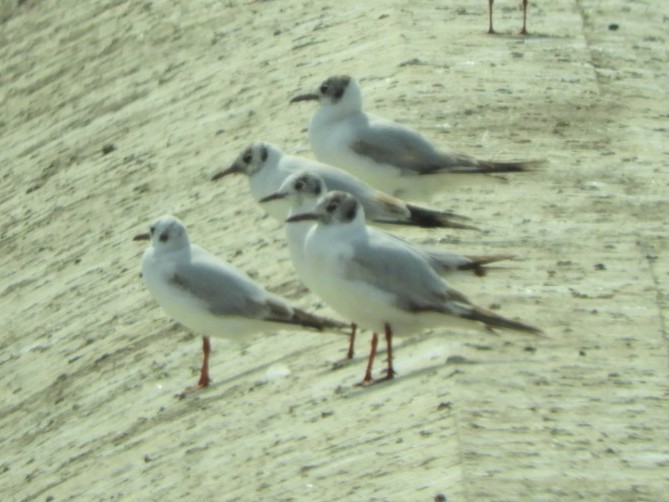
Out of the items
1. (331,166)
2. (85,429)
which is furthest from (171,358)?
(331,166)

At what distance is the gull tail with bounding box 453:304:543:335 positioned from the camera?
34.0 ft

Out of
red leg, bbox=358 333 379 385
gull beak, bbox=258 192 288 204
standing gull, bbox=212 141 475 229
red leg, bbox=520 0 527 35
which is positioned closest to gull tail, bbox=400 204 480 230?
standing gull, bbox=212 141 475 229

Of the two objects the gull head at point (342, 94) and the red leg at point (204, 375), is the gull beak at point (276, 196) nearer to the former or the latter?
the red leg at point (204, 375)

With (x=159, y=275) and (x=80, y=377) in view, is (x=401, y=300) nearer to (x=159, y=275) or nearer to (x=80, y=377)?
(x=159, y=275)

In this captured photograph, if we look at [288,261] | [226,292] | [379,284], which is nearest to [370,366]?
[379,284]

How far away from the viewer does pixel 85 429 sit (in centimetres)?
1274

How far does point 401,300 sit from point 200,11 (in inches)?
420

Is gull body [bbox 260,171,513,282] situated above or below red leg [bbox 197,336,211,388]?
above

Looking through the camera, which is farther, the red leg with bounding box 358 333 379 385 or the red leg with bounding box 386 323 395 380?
the red leg with bounding box 358 333 379 385

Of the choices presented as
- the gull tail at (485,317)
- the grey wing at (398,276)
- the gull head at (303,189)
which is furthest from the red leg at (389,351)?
the gull head at (303,189)

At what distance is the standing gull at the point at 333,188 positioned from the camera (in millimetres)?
12156

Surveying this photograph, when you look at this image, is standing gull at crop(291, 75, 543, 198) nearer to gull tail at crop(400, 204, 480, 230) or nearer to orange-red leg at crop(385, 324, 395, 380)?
gull tail at crop(400, 204, 480, 230)

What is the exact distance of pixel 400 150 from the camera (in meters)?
13.1

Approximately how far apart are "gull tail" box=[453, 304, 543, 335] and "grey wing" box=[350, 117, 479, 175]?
9.26ft
